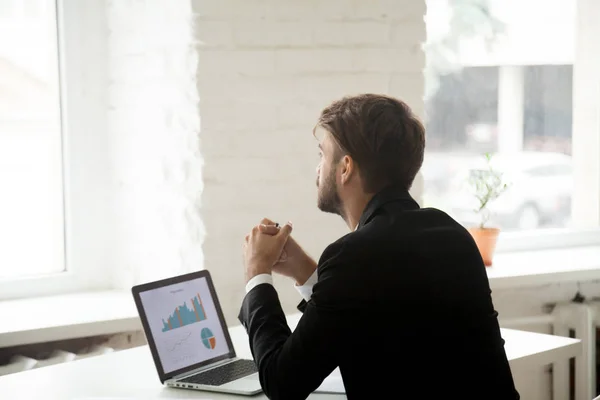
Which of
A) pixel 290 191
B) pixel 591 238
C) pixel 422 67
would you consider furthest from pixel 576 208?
pixel 290 191

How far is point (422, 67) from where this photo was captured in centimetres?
285

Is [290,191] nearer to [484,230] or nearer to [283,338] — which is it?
[484,230]

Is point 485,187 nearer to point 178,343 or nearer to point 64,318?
point 64,318

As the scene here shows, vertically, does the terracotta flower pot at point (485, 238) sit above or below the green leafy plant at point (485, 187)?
below

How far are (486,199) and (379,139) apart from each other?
1439mm

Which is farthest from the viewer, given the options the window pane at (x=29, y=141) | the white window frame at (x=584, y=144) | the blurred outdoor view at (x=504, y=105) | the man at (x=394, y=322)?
the white window frame at (x=584, y=144)

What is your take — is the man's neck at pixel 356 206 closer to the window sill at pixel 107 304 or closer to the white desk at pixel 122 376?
the white desk at pixel 122 376

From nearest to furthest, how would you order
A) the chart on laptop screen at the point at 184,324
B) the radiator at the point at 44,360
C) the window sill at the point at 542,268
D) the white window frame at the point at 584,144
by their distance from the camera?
1. the chart on laptop screen at the point at 184,324
2. the radiator at the point at 44,360
3. the window sill at the point at 542,268
4. the white window frame at the point at 584,144

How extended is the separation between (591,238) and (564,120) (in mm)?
446

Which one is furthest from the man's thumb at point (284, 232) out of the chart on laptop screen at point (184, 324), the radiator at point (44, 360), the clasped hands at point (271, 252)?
the radiator at point (44, 360)

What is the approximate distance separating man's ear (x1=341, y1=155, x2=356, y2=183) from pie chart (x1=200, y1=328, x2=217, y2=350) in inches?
17.8

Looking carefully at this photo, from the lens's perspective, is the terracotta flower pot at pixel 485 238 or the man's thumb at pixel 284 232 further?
the terracotta flower pot at pixel 485 238

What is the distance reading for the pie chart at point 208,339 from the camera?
6.54 ft

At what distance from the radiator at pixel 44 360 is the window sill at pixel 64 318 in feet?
0.17
